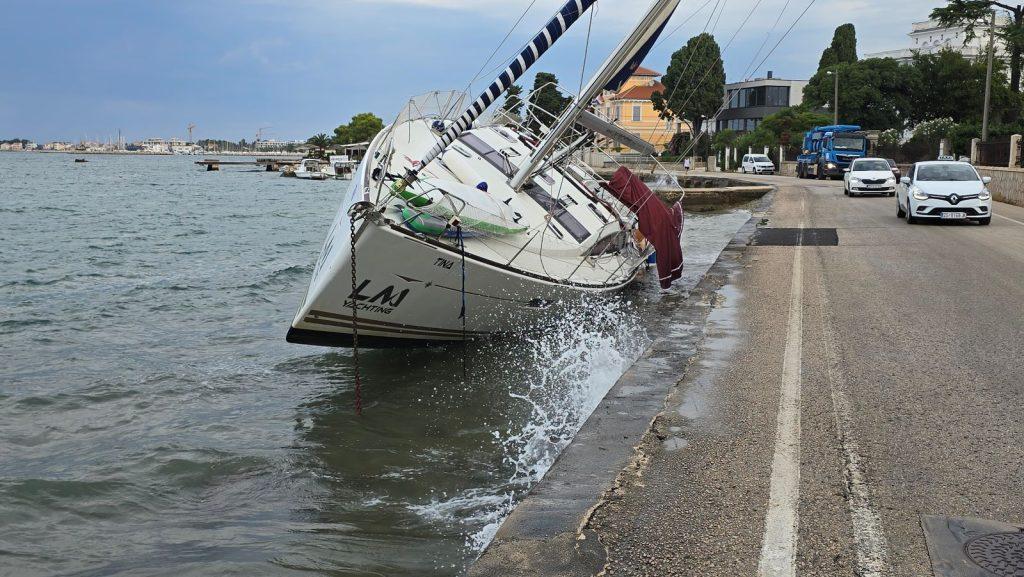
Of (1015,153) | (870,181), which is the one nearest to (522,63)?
(870,181)

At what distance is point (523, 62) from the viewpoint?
36.1 ft

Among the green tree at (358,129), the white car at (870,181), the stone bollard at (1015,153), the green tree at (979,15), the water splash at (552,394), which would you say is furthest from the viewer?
the green tree at (358,129)

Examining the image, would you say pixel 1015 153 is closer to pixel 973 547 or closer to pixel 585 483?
pixel 973 547

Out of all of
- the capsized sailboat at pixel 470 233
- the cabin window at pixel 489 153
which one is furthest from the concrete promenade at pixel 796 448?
the cabin window at pixel 489 153

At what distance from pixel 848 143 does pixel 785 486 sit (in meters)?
46.9

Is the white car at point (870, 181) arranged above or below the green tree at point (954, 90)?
below

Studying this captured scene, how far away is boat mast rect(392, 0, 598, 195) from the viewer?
10906mm

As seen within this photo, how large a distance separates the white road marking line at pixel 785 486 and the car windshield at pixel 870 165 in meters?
27.3

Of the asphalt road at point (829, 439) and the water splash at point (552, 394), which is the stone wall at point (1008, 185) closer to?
the asphalt road at point (829, 439)

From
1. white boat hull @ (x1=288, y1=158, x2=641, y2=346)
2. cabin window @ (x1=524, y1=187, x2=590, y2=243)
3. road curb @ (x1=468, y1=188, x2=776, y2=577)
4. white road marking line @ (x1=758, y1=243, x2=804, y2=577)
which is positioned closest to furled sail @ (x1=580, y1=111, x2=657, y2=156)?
cabin window @ (x1=524, y1=187, x2=590, y2=243)

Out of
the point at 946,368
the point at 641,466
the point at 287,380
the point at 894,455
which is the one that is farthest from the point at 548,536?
→ the point at 287,380

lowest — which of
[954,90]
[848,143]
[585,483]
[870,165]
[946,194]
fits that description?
[585,483]

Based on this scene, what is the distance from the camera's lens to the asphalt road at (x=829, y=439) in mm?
4188

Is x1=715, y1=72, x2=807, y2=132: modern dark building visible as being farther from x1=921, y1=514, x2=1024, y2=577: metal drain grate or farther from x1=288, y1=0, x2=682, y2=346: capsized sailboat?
x1=921, y1=514, x2=1024, y2=577: metal drain grate
